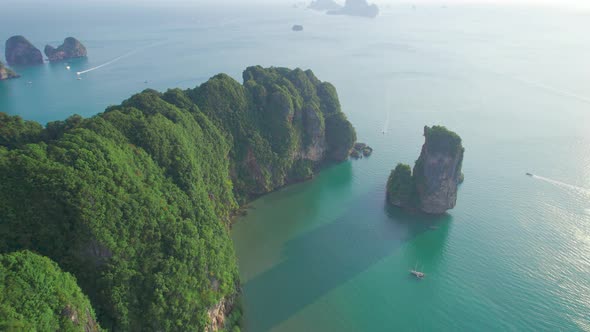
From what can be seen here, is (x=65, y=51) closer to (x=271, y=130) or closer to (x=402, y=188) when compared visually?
(x=271, y=130)

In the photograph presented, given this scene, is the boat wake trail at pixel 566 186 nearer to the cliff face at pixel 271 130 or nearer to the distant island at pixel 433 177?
the distant island at pixel 433 177

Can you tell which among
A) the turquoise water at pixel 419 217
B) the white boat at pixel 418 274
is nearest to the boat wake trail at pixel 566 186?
the turquoise water at pixel 419 217

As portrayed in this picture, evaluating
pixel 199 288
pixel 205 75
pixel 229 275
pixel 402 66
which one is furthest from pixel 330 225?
pixel 402 66

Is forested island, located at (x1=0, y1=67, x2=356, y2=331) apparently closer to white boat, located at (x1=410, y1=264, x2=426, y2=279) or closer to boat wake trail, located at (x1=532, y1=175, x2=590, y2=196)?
white boat, located at (x1=410, y1=264, x2=426, y2=279)

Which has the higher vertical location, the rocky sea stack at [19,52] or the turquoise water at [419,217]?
the rocky sea stack at [19,52]

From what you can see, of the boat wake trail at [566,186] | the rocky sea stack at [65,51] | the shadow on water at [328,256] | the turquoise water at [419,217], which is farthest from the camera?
the rocky sea stack at [65,51]

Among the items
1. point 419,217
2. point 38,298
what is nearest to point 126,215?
point 38,298
